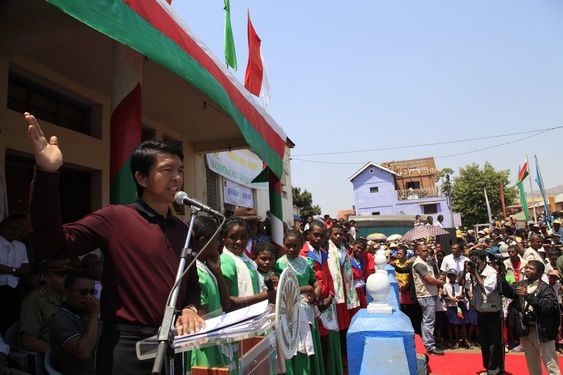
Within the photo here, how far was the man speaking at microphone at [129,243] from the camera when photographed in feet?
4.70

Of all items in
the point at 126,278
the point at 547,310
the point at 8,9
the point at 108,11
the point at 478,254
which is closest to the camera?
the point at 126,278

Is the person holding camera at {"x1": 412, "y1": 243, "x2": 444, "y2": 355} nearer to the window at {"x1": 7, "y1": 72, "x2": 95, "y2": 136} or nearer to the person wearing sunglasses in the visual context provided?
the window at {"x1": 7, "y1": 72, "x2": 95, "y2": 136}

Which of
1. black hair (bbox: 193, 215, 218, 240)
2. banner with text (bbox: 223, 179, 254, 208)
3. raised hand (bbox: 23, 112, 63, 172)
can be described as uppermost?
banner with text (bbox: 223, 179, 254, 208)

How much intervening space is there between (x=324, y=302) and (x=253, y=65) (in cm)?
463

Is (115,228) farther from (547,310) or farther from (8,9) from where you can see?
(547,310)

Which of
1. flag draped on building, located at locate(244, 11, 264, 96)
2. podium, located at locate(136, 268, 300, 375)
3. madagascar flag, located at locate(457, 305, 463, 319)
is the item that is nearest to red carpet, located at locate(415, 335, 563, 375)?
madagascar flag, located at locate(457, 305, 463, 319)

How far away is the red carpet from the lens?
6422mm

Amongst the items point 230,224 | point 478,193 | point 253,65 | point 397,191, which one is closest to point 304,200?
point 397,191

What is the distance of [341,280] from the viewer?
516 cm

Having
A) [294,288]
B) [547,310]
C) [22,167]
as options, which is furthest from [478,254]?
[22,167]

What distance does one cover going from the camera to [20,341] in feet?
10.9

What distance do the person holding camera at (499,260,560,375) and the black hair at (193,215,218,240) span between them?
4.62m

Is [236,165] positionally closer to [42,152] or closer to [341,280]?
[341,280]

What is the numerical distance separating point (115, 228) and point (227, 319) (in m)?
0.63
